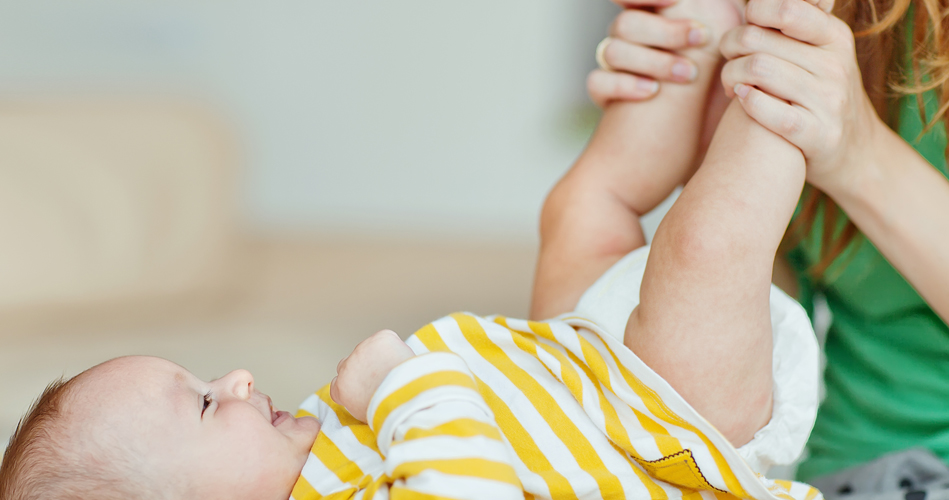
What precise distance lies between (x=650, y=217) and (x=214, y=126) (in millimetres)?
1382

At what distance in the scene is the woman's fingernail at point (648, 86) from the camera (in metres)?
0.66

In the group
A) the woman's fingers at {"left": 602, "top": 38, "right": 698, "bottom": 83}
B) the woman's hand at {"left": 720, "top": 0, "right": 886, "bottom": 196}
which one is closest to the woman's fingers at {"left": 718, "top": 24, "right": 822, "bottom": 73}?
the woman's hand at {"left": 720, "top": 0, "right": 886, "bottom": 196}

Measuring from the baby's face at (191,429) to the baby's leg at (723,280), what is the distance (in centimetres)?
27

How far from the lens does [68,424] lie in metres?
0.51

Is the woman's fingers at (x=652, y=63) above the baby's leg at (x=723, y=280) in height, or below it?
above

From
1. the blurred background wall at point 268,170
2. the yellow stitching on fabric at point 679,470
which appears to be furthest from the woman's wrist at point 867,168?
the blurred background wall at point 268,170

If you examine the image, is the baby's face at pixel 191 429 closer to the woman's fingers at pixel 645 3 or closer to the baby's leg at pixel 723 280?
the baby's leg at pixel 723 280

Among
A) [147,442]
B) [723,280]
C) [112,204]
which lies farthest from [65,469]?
[112,204]

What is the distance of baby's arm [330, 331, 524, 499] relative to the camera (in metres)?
0.43

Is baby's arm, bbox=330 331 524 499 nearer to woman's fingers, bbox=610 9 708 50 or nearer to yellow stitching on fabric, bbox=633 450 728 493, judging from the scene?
yellow stitching on fabric, bbox=633 450 728 493

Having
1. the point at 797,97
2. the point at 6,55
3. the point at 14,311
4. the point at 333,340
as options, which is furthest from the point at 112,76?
the point at 797,97

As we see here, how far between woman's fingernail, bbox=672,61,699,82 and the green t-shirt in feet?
0.62

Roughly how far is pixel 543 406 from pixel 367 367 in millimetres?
125

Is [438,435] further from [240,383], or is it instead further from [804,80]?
[804,80]
